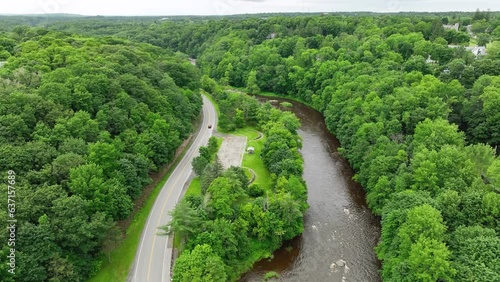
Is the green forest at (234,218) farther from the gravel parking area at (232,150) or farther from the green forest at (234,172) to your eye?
the gravel parking area at (232,150)

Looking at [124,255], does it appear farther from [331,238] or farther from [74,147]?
[331,238]

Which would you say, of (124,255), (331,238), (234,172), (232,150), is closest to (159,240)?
(124,255)

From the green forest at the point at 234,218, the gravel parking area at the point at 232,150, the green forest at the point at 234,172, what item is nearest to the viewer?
the green forest at the point at 234,172

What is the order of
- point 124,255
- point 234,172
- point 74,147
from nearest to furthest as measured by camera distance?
1. point 124,255
2. point 74,147
3. point 234,172

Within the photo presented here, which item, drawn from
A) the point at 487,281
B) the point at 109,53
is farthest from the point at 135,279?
the point at 109,53

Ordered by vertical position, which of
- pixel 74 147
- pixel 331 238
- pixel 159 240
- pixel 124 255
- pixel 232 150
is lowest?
pixel 331 238

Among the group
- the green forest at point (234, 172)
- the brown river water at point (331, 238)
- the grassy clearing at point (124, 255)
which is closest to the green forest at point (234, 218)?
the green forest at point (234, 172)

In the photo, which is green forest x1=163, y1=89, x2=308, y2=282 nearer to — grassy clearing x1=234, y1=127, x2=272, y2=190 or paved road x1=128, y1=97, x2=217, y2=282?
grassy clearing x1=234, y1=127, x2=272, y2=190
